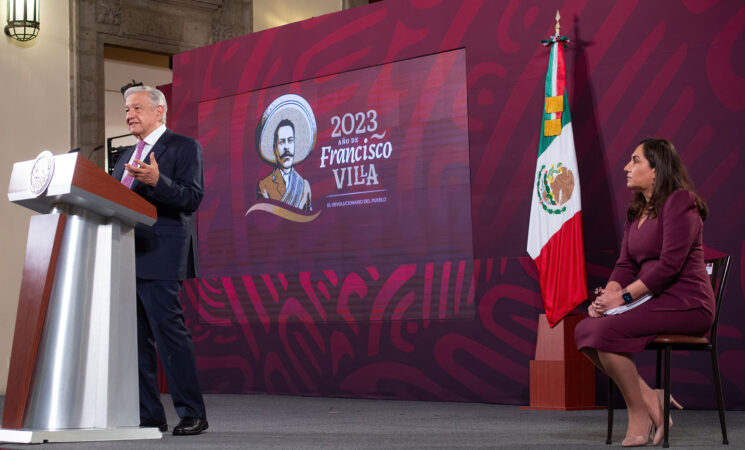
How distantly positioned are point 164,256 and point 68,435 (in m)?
0.76

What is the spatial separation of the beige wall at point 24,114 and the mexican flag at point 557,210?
4327 mm

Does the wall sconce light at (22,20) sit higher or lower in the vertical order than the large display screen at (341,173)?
higher

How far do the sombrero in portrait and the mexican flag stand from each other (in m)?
1.75

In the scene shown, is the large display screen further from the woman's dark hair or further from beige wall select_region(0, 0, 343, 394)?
the woman's dark hair

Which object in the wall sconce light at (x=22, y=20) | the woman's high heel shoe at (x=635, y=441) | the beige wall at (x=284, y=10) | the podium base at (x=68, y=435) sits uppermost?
the beige wall at (x=284, y=10)

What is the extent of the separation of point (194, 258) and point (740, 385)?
2.72m

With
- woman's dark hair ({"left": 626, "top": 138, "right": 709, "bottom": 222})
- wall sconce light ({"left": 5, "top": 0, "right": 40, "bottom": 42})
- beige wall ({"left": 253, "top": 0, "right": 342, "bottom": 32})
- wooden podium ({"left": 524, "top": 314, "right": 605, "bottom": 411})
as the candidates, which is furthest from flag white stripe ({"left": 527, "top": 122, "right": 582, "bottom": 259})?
beige wall ({"left": 253, "top": 0, "right": 342, "bottom": 32})

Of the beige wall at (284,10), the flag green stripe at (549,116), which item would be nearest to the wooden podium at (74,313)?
the flag green stripe at (549,116)

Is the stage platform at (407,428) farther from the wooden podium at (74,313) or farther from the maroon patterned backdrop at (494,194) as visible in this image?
the maroon patterned backdrop at (494,194)

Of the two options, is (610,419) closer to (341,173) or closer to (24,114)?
(341,173)

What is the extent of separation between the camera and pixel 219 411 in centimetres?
517

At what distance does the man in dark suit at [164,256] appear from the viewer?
352cm

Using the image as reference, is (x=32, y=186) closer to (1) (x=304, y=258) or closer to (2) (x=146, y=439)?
(2) (x=146, y=439)

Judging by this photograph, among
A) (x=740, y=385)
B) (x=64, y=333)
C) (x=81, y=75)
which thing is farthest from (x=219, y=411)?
(x=81, y=75)
